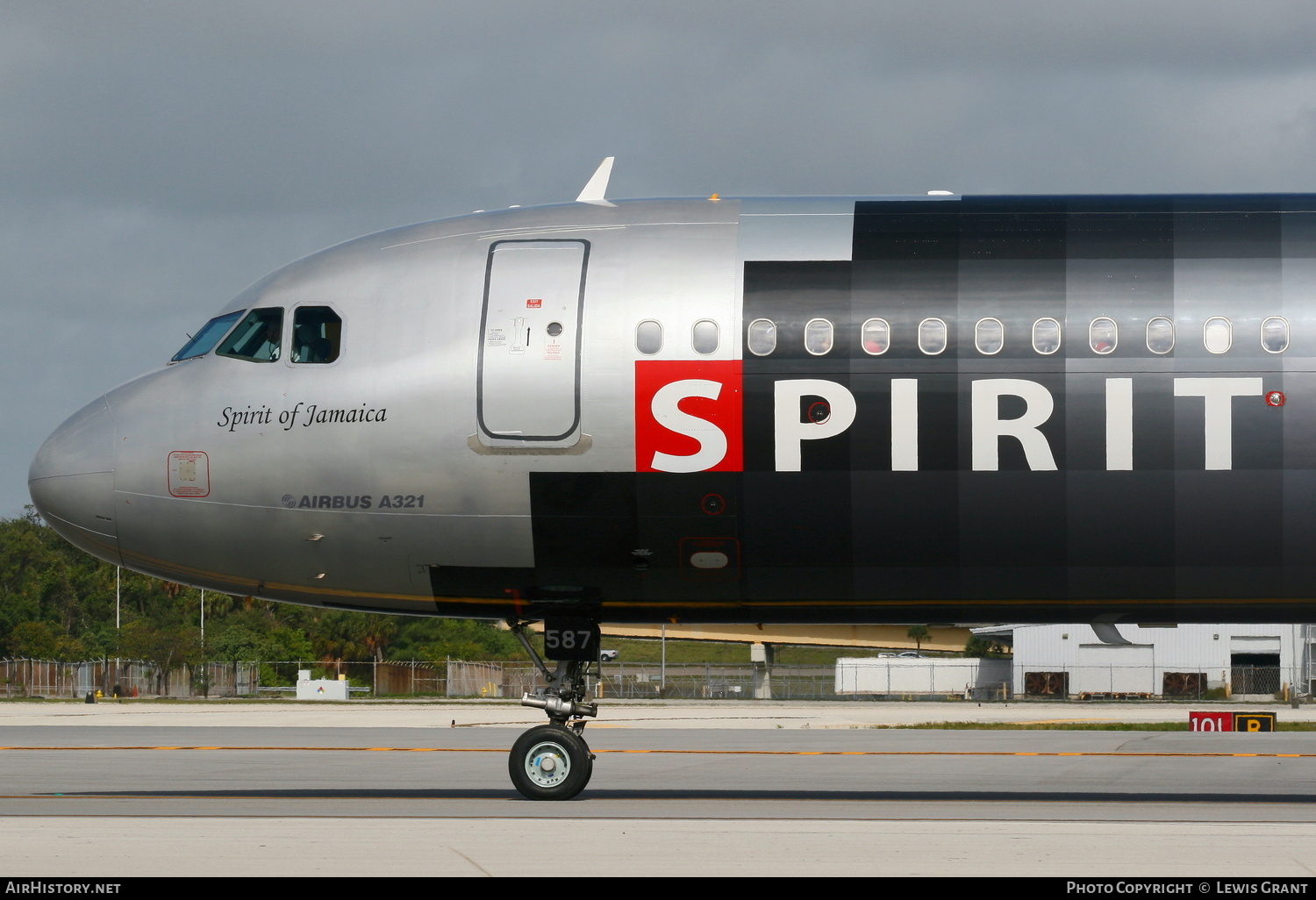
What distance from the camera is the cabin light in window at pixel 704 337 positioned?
1535 centimetres

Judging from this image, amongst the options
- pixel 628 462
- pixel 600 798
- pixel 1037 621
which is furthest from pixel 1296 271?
pixel 600 798

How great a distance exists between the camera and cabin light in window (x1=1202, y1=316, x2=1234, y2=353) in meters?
15.1

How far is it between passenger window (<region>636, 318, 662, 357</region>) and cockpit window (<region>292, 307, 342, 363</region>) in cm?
353

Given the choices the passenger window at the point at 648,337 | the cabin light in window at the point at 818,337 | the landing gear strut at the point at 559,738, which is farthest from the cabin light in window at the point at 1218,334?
the landing gear strut at the point at 559,738

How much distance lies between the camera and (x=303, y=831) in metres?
13.7

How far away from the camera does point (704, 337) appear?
15.4m

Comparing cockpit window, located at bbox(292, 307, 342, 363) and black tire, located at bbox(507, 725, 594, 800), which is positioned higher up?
cockpit window, located at bbox(292, 307, 342, 363)

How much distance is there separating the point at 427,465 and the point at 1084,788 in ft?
36.5

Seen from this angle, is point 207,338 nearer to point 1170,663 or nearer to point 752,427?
point 752,427

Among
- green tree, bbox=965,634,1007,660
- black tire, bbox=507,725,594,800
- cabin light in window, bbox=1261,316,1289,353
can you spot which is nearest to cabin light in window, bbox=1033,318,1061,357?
cabin light in window, bbox=1261,316,1289,353

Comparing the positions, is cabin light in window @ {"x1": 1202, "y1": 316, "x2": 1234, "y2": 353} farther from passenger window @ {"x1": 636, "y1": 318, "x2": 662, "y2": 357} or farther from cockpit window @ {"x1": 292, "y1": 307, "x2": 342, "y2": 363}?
cockpit window @ {"x1": 292, "y1": 307, "x2": 342, "y2": 363}

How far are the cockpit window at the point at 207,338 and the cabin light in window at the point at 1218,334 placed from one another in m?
10.9

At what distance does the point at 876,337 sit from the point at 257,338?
7.14 meters
